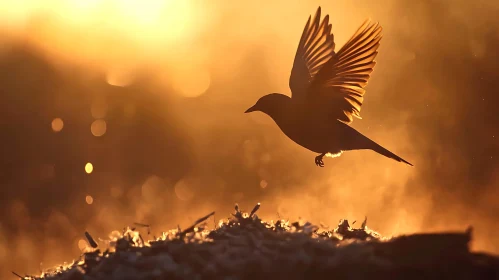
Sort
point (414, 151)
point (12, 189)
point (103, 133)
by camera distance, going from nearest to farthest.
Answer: point (414, 151)
point (12, 189)
point (103, 133)

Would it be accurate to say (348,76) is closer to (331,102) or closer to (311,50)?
(331,102)

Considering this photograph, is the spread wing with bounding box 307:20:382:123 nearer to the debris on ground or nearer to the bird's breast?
the bird's breast

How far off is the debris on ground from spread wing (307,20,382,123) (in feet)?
17.2

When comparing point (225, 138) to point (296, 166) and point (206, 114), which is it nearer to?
point (206, 114)

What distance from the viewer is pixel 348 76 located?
12.1 metres

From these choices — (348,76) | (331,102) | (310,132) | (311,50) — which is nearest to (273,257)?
(310,132)

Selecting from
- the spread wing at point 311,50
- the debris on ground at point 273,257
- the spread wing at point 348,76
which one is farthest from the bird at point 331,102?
the debris on ground at point 273,257

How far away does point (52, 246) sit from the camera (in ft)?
118

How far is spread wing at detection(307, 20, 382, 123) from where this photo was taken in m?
11.9

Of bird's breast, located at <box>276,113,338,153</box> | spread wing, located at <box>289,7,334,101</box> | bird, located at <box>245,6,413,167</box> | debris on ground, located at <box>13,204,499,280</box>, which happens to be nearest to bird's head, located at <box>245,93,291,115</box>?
bird, located at <box>245,6,413,167</box>

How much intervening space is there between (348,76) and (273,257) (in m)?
6.50

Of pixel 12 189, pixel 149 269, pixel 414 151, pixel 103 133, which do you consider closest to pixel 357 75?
pixel 149 269

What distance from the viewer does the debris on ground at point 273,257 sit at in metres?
5.69

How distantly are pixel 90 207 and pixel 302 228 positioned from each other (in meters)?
34.9
